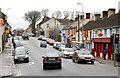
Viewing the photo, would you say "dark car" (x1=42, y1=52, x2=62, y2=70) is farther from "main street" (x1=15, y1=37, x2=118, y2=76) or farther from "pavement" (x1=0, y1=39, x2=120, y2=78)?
"pavement" (x1=0, y1=39, x2=120, y2=78)

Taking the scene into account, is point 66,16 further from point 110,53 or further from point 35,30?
point 110,53

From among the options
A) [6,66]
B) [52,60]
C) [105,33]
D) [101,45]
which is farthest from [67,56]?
[52,60]

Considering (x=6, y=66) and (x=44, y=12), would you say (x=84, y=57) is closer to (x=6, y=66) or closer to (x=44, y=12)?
(x=6, y=66)

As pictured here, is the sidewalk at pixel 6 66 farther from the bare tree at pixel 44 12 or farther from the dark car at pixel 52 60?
the bare tree at pixel 44 12

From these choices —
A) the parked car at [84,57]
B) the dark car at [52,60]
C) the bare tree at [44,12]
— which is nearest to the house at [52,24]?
the bare tree at [44,12]

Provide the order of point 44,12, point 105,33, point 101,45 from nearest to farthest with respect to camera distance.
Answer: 1. point 105,33
2. point 101,45
3. point 44,12

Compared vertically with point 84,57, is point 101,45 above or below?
above

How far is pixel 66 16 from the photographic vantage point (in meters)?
171

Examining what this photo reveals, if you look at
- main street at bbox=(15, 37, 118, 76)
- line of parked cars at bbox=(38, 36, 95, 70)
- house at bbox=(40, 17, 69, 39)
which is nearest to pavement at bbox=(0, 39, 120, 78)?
main street at bbox=(15, 37, 118, 76)

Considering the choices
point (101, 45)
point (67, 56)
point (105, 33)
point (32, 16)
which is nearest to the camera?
point (67, 56)

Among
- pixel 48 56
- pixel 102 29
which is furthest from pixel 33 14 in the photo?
pixel 48 56

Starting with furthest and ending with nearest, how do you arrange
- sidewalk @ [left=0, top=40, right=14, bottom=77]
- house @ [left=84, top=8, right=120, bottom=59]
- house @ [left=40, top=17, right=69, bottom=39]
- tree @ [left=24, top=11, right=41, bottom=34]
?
tree @ [left=24, top=11, right=41, bottom=34], house @ [left=40, top=17, right=69, bottom=39], house @ [left=84, top=8, right=120, bottom=59], sidewalk @ [left=0, top=40, right=14, bottom=77]

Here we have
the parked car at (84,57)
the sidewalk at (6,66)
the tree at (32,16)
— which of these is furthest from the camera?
the tree at (32,16)

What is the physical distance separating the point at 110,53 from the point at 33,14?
11291 cm
